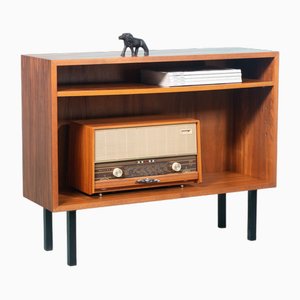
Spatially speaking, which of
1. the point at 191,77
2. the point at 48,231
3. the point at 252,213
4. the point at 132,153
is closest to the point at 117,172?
the point at 132,153

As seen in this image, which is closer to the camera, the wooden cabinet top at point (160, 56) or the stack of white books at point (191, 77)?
the wooden cabinet top at point (160, 56)

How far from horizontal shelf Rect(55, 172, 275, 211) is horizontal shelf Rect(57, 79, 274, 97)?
59 cm

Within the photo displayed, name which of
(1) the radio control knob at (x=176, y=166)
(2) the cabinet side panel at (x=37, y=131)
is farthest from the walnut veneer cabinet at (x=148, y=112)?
(1) the radio control knob at (x=176, y=166)

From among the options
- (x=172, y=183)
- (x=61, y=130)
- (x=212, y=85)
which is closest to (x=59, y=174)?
(x=61, y=130)

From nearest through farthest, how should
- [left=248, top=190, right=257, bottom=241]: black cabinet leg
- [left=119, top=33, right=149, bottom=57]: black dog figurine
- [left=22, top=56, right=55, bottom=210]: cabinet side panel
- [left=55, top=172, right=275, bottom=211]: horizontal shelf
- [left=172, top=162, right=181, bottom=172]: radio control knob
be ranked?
[left=22, top=56, right=55, bottom=210]: cabinet side panel < [left=55, top=172, right=275, bottom=211]: horizontal shelf < [left=119, top=33, right=149, bottom=57]: black dog figurine < [left=172, top=162, right=181, bottom=172]: radio control knob < [left=248, top=190, right=257, bottom=241]: black cabinet leg

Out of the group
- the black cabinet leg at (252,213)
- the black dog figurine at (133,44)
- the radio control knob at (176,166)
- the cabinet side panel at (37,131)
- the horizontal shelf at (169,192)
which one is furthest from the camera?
the black cabinet leg at (252,213)

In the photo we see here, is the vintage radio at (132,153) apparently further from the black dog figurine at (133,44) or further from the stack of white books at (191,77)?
the black dog figurine at (133,44)

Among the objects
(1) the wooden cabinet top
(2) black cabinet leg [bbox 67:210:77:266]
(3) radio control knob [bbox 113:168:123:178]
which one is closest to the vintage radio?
(3) radio control knob [bbox 113:168:123:178]

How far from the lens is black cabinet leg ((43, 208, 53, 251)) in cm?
580

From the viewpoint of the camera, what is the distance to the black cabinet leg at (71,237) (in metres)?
5.50

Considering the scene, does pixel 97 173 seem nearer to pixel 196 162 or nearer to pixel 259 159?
pixel 196 162

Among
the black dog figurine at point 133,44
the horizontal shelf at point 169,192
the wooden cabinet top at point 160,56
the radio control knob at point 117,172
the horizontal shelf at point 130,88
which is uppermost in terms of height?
the black dog figurine at point 133,44

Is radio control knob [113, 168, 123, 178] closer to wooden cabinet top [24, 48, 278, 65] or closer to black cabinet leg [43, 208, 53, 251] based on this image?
black cabinet leg [43, 208, 53, 251]

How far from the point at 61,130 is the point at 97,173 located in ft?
1.38
